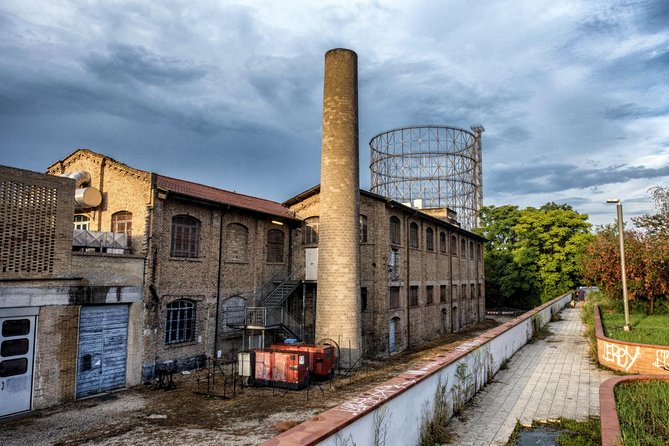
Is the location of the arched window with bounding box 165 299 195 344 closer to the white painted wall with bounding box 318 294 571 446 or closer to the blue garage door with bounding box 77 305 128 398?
the blue garage door with bounding box 77 305 128 398

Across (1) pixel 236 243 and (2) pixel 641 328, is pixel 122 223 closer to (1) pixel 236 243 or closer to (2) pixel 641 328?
(1) pixel 236 243

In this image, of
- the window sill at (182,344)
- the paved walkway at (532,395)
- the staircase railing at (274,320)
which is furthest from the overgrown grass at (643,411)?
the window sill at (182,344)

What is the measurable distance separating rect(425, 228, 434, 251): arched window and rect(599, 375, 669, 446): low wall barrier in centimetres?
1787

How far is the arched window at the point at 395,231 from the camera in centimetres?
2328

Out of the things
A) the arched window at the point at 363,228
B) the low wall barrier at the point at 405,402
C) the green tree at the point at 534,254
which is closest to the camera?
the low wall barrier at the point at 405,402

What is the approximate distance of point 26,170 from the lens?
12.8 metres

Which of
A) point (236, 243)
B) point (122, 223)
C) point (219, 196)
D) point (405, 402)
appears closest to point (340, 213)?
point (236, 243)

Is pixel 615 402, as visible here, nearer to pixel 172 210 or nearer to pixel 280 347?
pixel 280 347

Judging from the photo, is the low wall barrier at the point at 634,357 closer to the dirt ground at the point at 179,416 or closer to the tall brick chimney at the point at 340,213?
the dirt ground at the point at 179,416

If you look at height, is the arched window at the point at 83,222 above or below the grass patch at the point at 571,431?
above

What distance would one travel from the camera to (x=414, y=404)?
8062 mm

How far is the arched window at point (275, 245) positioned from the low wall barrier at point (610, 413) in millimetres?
15314

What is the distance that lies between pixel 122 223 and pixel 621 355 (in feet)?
57.9

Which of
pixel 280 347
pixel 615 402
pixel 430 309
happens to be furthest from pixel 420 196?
pixel 615 402
